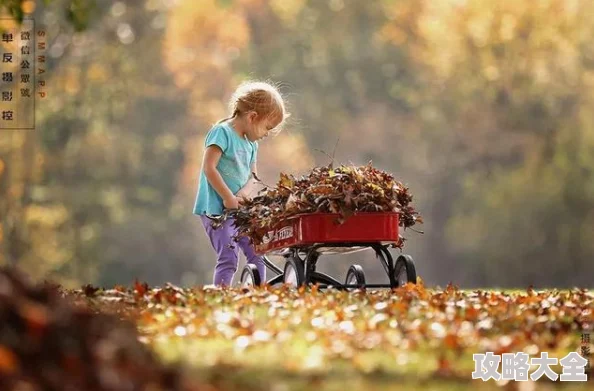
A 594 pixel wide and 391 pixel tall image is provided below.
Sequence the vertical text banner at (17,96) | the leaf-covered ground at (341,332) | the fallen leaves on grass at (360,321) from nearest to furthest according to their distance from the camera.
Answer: the leaf-covered ground at (341,332) → the fallen leaves on grass at (360,321) → the vertical text banner at (17,96)

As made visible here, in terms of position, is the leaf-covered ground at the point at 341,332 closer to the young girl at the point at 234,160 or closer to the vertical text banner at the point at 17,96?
the young girl at the point at 234,160

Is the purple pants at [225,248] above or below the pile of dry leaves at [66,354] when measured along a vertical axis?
above

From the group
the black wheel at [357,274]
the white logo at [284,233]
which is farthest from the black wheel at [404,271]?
the white logo at [284,233]

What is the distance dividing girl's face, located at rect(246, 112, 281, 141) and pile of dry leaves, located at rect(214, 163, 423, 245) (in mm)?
1073

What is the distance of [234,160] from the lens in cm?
1283

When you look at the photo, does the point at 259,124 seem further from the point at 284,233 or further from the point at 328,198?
the point at 328,198

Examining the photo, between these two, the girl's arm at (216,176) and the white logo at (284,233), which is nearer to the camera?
the white logo at (284,233)

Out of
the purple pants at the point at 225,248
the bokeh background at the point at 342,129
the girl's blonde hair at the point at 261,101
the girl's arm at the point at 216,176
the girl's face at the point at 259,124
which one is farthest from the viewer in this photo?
the bokeh background at the point at 342,129

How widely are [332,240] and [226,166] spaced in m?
2.06

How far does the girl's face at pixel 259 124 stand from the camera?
42.2 ft

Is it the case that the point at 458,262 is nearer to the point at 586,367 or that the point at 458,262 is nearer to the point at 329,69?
the point at 329,69

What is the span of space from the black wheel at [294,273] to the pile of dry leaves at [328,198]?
36cm

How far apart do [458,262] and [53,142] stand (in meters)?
13.8

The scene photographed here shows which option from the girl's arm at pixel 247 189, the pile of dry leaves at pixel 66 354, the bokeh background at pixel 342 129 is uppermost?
the bokeh background at pixel 342 129
